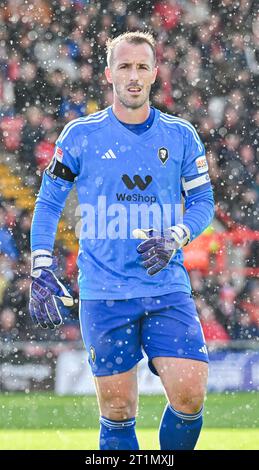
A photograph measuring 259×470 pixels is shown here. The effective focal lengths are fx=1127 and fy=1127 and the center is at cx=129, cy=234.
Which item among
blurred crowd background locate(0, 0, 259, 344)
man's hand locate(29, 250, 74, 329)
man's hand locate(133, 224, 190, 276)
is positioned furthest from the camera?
blurred crowd background locate(0, 0, 259, 344)

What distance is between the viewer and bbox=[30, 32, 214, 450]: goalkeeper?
16.1 feet

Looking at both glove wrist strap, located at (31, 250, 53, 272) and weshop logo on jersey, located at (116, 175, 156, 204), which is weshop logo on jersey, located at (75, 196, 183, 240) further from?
glove wrist strap, located at (31, 250, 53, 272)

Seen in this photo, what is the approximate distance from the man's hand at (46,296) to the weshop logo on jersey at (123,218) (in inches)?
9.8

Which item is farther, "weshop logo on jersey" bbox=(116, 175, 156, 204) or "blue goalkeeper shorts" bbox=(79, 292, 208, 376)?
"weshop logo on jersey" bbox=(116, 175, 156, 204)

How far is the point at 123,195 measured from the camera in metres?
5.06

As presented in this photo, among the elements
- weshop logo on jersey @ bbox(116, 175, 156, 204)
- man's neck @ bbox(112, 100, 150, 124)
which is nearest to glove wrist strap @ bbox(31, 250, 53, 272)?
weshop logo on jersey @ bbox(116, 175, 156, 204)

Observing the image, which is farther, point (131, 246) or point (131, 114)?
point (131, 114)

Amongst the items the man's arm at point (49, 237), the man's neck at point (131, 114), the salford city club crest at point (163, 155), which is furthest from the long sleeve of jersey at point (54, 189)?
the salford city club crest at point (163, 155)

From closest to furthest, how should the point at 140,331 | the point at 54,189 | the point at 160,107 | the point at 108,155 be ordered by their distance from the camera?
the point at 140,331 < the point at 108,155 < the point at 54,189 < the point at 160,107

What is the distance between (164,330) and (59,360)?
444 cm

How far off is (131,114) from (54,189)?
0.50 metres

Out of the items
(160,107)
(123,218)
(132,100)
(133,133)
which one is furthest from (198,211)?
(160,107)

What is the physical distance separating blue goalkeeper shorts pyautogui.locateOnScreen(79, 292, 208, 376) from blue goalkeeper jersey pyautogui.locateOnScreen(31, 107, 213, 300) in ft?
0.18

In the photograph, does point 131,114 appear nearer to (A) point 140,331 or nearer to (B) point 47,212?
(B) point 47,212
